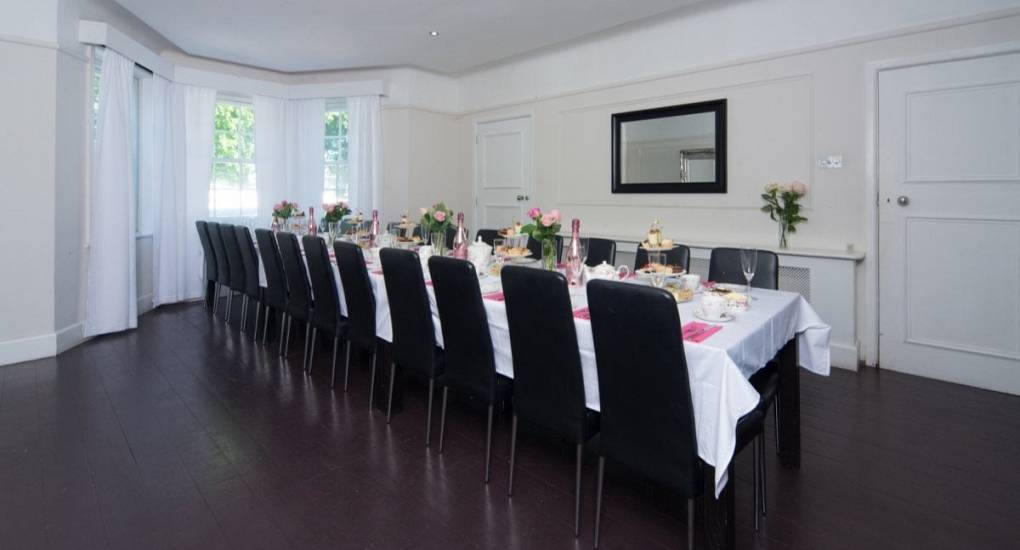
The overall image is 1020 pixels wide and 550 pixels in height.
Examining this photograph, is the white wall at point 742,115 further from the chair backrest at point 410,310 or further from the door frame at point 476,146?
the chair backrest at point 410,310

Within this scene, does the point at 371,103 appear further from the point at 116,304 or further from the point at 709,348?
the point at 709,348

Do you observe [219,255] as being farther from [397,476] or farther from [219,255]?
[397,476]

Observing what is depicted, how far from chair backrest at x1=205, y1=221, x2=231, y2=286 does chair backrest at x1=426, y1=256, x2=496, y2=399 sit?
11.4 ft

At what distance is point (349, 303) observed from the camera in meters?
3.07

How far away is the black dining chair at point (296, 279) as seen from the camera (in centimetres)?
352

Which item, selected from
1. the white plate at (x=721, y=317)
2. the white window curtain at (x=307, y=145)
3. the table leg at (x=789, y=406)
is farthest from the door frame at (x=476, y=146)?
the white plate at (x=721, y=317)

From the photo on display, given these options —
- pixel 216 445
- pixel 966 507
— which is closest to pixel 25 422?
pixel 216 445

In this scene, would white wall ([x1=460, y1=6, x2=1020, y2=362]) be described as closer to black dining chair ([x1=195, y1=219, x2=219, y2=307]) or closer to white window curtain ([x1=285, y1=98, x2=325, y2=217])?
white window curtain ([x1=285, y1=98, x2=325, y2=217])

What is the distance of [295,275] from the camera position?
361 cm

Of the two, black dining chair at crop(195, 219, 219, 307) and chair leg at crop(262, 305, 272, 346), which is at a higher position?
black dining chair at crop(195, 219, 219, 307)

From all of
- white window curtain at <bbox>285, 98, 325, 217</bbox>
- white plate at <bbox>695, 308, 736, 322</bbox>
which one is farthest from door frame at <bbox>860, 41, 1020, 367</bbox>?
white window curtain at <bbox>285, 98, 325, 217</bbox>

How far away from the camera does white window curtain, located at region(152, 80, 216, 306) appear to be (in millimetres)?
5703

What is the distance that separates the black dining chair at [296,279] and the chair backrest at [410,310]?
116 cm

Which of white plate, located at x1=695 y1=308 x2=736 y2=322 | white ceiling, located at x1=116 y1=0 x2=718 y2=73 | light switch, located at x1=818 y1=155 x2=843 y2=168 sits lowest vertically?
white plate, located at x1=695 y1=308 x2=736 y2=322
